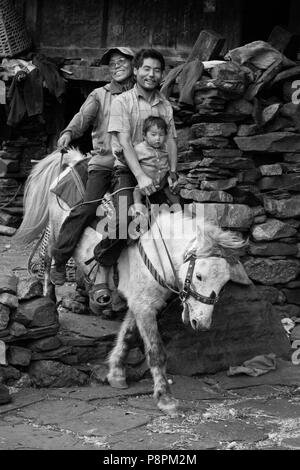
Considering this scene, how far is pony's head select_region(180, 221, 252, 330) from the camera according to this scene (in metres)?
6.56

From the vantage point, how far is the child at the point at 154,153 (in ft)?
23.1

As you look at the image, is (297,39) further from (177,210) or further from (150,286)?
(150,286)

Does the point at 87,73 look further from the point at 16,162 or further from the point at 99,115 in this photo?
the point at 99,115

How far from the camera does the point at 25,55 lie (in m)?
11.5

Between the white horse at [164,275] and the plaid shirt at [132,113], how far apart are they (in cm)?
72

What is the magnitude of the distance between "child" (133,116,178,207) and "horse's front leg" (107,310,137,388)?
3.48ft

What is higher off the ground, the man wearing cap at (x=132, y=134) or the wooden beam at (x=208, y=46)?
the wooden beam at (x=208, y=46)

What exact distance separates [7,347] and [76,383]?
664 mm

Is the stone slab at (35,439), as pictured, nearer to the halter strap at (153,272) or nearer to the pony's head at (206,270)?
the pony's head at (206,270)

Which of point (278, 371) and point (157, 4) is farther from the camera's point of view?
point (157, 4)

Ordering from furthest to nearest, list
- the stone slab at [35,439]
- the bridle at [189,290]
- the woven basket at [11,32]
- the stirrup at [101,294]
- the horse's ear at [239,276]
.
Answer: the woven basket at [11,32] → the horse's ear at [239,276] → the stirrup at [101,294] → the bridle at [189,290] → the stone slab at [35,439]

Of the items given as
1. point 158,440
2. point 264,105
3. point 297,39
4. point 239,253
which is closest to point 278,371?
point 239,253

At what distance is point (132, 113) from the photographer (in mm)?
7203

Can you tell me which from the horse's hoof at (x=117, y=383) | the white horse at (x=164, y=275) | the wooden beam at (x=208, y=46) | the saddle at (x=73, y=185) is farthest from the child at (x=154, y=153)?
the wooden beam at (x=208, y=46)
